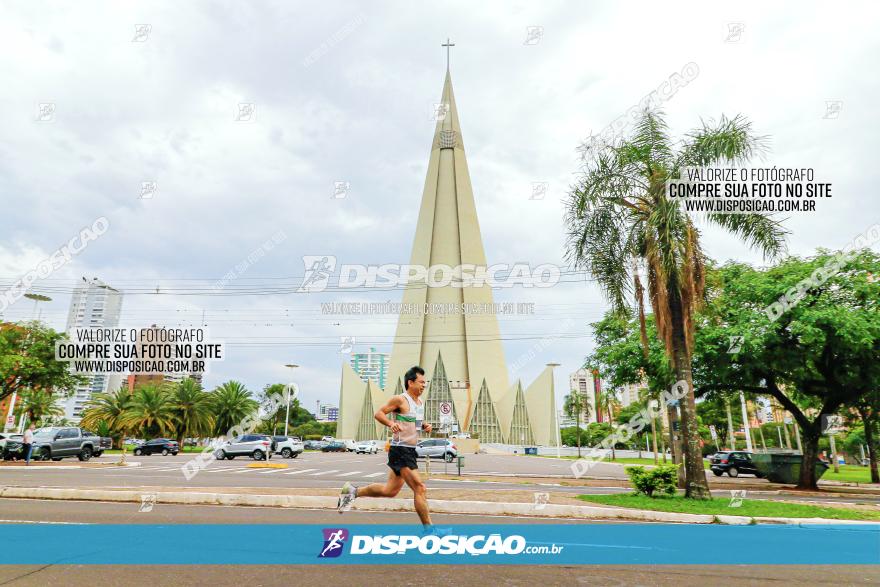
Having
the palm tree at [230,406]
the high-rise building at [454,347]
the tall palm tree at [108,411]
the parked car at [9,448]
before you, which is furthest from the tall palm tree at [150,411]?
the high-rise building at [454,347]

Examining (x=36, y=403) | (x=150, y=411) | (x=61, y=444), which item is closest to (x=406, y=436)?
(x=61, y=444)

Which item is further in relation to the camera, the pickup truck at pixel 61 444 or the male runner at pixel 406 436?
the pickup truck at pixel 61 444

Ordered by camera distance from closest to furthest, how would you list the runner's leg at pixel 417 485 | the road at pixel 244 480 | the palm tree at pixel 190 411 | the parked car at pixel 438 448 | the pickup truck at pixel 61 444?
the runner's leg at pixel 417 485 → the road at pixel 244 480 → the pickup truck at pixel 61 444 → the parked car at pixel 438 448 → the palm tree at pixel 190 411

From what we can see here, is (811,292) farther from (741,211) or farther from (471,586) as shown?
(471,586)

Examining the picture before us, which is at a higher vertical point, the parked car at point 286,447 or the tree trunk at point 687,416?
the tree trunk at point 687,416

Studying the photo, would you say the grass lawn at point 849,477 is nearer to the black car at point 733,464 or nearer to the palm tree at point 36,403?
the black car at point 733,464

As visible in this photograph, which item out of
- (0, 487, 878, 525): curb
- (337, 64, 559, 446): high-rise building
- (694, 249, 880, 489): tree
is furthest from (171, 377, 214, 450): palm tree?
(694, 249, 880, 489): tree

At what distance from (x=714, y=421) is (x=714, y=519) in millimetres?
65941

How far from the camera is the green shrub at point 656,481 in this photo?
468 inches

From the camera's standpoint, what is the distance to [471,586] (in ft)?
14.4

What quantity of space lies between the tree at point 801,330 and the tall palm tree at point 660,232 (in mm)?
3480

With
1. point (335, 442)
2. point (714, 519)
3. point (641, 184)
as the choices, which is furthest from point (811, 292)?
point (335, 442)

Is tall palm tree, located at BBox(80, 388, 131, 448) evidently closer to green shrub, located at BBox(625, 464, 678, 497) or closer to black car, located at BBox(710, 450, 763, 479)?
black car, located at BBox(710, 450, 763, 479)

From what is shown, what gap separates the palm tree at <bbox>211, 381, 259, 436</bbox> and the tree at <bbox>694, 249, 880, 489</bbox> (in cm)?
5167
